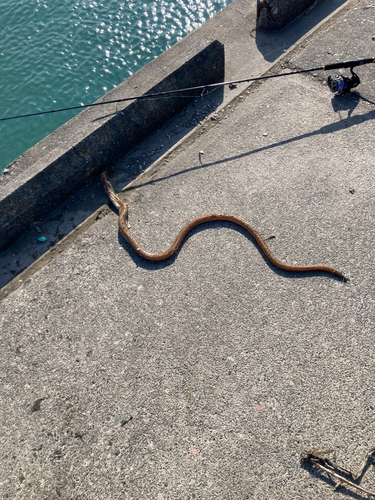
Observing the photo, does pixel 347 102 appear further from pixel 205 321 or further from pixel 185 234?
pixel 205 321

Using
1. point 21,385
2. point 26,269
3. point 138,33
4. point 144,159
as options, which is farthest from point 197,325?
point 138,33

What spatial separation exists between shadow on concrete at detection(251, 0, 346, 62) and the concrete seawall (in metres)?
1.47

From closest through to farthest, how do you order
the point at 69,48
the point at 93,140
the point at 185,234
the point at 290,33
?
the point at 185,234 < the point at 93,140 < the point at 290,33 < the point at 69,48

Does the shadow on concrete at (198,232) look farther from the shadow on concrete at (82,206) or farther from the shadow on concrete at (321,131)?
the shadow on concrete at (321,131)

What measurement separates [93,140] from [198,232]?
2190mm

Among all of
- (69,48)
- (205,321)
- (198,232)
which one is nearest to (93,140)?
(198,232)

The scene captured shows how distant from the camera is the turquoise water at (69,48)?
8.61m

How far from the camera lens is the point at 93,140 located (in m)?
5.46

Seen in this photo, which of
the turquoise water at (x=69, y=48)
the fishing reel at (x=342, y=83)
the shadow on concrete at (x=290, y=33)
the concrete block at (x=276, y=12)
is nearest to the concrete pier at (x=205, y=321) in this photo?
the fishing reel at (x=342, y=83)

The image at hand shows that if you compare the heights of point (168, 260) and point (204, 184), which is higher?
point (204, 184)

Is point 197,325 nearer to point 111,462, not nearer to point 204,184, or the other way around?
point 111,462

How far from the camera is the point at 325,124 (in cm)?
616

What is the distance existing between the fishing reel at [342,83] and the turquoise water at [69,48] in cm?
518

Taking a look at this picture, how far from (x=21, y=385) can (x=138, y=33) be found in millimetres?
9539
